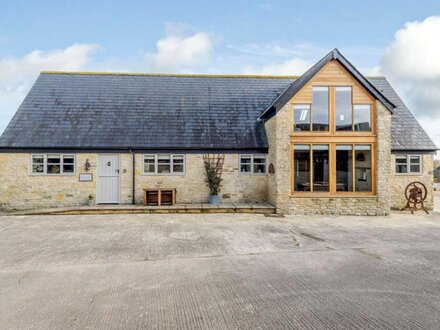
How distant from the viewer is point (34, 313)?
4160 millimetres

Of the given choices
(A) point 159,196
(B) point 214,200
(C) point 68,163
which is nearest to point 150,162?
(A) point 159,196

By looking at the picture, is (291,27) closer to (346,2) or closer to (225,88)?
(346,2)

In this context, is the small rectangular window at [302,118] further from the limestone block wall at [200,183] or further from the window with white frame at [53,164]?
the window with white frame at [53,164]

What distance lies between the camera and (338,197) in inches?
483

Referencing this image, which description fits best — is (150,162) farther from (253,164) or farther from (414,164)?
(414,164)

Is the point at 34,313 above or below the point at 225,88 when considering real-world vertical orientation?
below

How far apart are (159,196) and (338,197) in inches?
310

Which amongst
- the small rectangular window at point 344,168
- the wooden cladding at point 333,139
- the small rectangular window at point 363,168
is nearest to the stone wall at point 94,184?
the wooden cladding at point 333,139

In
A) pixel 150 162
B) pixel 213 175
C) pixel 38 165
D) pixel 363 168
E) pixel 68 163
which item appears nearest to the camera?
pixel 363 168

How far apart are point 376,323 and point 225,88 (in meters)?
14.5

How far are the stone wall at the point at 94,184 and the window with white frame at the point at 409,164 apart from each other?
257 inches

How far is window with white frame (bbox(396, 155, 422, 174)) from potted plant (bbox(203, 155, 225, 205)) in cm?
851

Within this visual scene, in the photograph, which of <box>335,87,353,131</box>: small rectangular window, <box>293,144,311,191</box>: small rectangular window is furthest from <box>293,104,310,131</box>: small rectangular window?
<box>335,87,353,131</box>: small rectangular window

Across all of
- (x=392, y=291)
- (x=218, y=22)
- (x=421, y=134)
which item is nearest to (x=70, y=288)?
(x=392, y=291)
